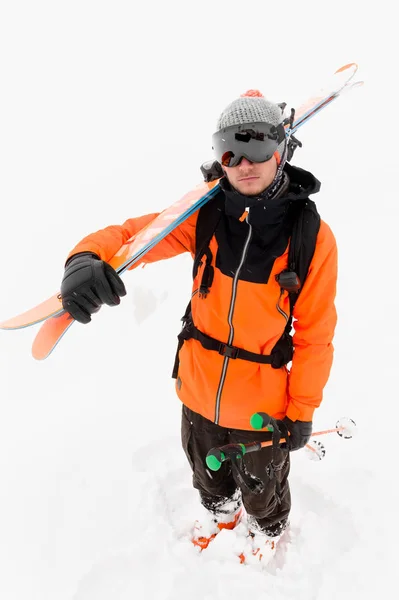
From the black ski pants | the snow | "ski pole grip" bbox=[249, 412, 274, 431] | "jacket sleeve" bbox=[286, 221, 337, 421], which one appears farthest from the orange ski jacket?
the snow

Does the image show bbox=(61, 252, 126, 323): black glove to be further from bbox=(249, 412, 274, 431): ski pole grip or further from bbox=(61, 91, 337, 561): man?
bbox=(249, 412, 274, 431): ski pole grip

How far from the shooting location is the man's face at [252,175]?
69.8 inches

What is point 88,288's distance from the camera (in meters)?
1.61

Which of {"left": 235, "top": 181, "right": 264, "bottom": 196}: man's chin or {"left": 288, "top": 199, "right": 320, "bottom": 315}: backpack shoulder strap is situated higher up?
{"left": 235, "top": 181, "right": 264, "bottom": 196}: man's chin

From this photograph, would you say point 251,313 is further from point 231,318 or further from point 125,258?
point 125,258

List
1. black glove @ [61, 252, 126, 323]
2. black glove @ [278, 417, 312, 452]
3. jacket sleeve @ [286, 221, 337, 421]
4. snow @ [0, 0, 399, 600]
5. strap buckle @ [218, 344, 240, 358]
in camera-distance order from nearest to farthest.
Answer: black glove @ [61, 252, 126, 323]
jacket sleeve @ [286, 221, 337, 421]
strap buckle @ [218, 344, 240, 358]
black glove @ [278, 417, 312, 452]
snow @ [0, 0, 399, 600]

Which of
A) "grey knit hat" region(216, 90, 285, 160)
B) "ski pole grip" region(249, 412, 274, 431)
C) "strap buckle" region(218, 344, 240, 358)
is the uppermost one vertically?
"grey knit hat" region(216, 90, 285, 160)

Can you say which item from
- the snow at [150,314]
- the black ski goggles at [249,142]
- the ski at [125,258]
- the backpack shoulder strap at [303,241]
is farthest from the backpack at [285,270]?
the snow at [150,314]

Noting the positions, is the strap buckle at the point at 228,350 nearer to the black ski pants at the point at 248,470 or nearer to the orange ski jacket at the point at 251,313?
the orange ski jacket at the point at 251,313

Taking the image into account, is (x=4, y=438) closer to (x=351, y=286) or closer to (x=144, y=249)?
(x=144, y=249)

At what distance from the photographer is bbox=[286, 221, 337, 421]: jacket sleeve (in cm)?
186

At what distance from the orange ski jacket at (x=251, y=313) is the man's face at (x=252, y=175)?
0.29 ft

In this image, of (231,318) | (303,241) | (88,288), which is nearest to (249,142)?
(303,241)

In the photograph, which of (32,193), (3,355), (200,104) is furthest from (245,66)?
(3,355)
